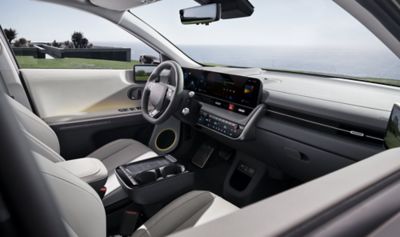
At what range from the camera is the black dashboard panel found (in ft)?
6.72

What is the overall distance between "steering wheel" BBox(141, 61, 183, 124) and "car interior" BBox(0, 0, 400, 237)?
0.01 meters

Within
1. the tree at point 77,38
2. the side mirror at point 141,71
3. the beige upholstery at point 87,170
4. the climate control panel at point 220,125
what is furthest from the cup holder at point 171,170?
the tree at point 77,38

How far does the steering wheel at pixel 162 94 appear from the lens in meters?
2.28

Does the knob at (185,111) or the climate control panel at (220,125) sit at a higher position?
the knob at (185,111)

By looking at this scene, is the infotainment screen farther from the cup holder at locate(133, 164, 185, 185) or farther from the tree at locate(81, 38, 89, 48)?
the tree at locate(81, 38, 89, 48)

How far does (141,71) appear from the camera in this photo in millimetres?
2973

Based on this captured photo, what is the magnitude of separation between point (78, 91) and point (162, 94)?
2.79 ft

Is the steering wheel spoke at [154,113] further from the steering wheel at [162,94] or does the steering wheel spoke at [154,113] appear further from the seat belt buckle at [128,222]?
the seat belt buckle at [128,222]

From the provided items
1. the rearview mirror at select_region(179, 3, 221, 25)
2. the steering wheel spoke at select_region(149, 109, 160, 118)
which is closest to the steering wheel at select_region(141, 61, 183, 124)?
the steering wheel spoke at select_region(149, 109, 160, 118)

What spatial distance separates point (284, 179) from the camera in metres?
2.41

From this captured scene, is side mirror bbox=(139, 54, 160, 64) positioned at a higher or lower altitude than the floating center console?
higher

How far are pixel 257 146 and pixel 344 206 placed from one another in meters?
1.68

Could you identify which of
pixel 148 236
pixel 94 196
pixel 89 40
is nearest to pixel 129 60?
pixel 89 40

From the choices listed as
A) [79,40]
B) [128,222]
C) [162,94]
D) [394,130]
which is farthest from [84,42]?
[394,130]
